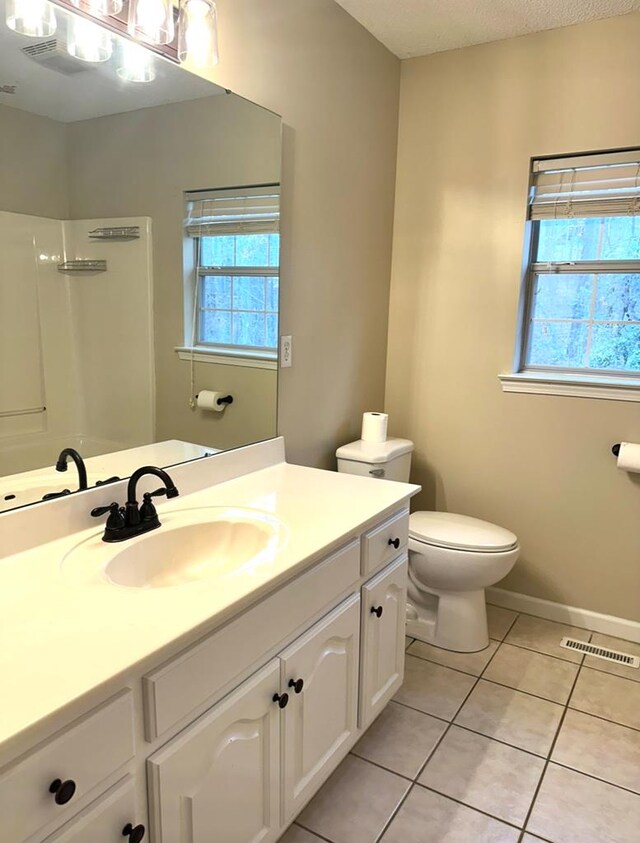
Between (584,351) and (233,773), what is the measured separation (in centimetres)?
216

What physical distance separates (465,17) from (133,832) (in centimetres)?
271

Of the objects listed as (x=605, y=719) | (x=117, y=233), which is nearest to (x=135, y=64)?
(x=117, y=233)

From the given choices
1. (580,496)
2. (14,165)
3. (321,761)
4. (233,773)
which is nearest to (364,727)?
(321,761)

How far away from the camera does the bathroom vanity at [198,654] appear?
88cm

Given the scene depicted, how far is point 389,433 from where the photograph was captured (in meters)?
3.01

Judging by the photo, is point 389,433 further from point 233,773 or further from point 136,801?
point 136,801

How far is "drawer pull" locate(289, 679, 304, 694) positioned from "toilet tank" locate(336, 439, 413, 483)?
116 cm

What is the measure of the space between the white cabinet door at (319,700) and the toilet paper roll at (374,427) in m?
1.05

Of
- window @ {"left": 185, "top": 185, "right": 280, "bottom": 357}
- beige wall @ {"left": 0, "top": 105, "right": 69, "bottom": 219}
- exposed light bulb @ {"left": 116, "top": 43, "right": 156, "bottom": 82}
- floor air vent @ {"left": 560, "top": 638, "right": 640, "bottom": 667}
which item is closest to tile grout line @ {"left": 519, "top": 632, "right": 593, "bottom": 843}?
floor air vent @ {"left": 560, "top": 638, "right": 640, "bottom": 667}

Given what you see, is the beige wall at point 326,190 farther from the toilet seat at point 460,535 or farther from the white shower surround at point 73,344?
the white shower surround at point 73,344

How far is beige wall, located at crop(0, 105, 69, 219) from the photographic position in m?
1.28

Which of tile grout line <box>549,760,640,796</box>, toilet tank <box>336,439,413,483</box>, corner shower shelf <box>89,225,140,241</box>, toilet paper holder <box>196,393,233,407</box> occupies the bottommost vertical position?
tile grout line <box>549,760,640,796</box>

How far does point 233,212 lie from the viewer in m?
1.90

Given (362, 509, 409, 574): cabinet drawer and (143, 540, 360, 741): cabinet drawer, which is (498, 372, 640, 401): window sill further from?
(143, 540, 360, 741): cabinet drawer
